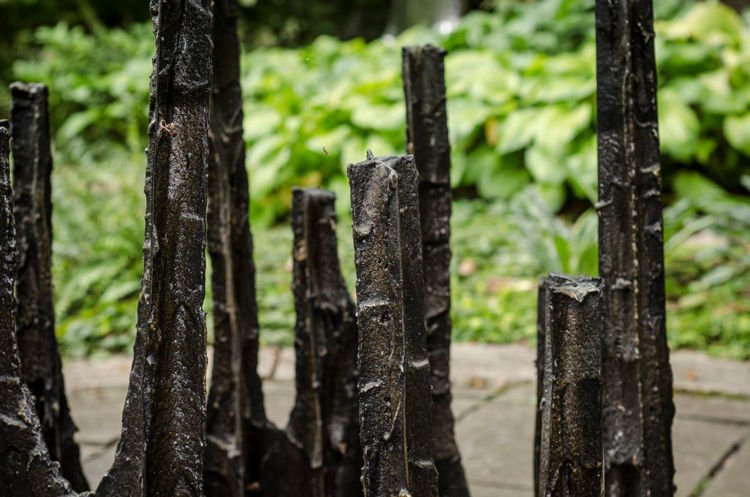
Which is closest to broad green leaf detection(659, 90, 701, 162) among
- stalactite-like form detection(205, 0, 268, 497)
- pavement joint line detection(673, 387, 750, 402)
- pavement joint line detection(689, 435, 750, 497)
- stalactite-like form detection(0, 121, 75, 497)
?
pavement joint line detection(673, 387, 750, 402)

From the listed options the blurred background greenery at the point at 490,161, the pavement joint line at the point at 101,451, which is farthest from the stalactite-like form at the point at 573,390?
the blurred background greenery at the point at 490,161

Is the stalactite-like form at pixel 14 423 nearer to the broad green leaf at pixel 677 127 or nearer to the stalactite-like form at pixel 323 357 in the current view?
the stalactite-like form at pixel 323 357

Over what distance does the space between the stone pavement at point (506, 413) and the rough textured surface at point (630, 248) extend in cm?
80

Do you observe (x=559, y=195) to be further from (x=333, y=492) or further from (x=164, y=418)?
(x=164, y=418)

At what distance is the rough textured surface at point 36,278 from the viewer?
1.27 m

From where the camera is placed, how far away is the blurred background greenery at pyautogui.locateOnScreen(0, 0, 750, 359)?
3.71 meters

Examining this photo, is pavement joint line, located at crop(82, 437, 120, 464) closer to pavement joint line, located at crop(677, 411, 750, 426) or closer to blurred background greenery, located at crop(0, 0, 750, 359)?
blurred background greenery, located at crop(0, 0, 750, 359)

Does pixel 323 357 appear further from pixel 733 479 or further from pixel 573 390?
pixel 733 479

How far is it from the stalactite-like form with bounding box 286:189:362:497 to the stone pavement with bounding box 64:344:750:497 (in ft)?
2.29

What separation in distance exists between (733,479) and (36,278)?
1636 millimetres

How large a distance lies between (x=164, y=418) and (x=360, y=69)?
19.2 ft

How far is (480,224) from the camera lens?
4945mm

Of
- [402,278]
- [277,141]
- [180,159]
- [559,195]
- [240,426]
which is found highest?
[277,141]

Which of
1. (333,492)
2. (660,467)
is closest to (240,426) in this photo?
(333,492)
